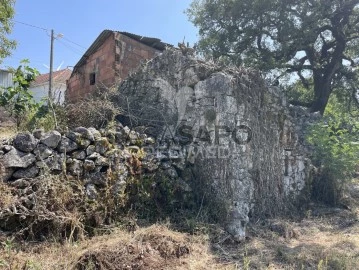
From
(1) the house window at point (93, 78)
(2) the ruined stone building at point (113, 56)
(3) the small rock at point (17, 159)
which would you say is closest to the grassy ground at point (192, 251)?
→ (3) the small rock at point (17, 159)

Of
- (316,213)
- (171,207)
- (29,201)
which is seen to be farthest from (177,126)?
(316,213)

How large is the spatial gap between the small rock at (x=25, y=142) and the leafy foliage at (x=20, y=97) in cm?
177

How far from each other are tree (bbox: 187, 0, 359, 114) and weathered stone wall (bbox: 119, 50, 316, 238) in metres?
7.10

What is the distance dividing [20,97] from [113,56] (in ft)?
12.5

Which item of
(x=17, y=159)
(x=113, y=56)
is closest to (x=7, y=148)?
(x=17, y=159)

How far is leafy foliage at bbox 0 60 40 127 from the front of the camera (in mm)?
5775

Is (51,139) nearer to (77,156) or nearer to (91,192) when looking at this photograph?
(77,156)

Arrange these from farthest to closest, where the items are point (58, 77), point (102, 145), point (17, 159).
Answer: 1. point (58, 77)
2. point (102, 145)
3. point (17, 159)

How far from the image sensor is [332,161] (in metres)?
7.07

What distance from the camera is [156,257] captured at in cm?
368

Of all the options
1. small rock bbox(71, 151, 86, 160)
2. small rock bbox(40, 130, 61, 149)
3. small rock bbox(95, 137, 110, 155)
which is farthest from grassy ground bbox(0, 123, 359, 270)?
small rock bbox(95, 137, 110, 155)

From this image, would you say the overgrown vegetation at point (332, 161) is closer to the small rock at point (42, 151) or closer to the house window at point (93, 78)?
the small rock at point (42, 151)

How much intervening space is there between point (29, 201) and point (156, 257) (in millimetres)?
1537

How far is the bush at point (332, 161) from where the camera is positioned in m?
7.01
